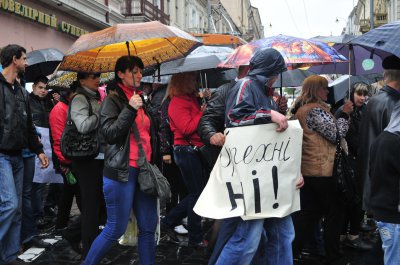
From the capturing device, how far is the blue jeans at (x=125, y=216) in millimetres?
3680

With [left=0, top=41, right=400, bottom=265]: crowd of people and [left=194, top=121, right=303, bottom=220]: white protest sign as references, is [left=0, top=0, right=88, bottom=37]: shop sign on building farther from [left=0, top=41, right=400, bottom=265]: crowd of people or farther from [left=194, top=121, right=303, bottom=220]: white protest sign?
[left=194, top=121, right=303, bottom=220]: white protest sign

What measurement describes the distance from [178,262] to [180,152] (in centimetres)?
106

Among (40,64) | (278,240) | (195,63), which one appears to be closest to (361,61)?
(195,63)

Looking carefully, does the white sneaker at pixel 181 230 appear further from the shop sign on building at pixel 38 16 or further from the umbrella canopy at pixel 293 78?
the shop sign on building at pixel 38 16

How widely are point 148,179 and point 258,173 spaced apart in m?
0.89

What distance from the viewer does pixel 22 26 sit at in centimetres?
1488

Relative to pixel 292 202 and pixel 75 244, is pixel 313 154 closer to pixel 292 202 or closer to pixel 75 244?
pixel 292 202

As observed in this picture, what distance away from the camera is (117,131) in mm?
3562

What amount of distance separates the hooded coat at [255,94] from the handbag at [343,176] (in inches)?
48.6

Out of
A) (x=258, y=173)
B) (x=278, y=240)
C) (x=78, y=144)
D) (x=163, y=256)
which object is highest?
(x=78, y=144)

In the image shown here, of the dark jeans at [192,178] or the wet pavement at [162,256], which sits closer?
the wet pavement at [162,256]

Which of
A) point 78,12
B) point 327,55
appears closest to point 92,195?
point 327,55

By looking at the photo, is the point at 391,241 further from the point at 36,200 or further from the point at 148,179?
the point at 36,200

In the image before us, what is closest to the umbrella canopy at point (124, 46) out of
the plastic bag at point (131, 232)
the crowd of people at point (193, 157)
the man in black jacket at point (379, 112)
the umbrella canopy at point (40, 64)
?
the crowd of people at point (193, 157)
